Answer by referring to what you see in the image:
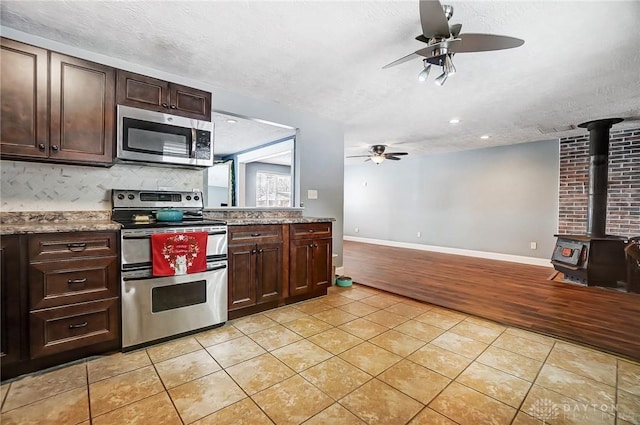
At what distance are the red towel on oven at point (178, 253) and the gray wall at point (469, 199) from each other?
235 inches

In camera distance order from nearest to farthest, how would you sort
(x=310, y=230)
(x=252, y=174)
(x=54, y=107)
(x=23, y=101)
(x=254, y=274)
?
1. (x=23, y=101)
2. (x=54, y=107)
3. (x=254, y=274)
4. (x=310, y=230)
5. (x=252, y=174)

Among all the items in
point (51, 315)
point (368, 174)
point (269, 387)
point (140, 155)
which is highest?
point (368, 174)

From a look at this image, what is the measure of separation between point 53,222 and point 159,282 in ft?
3.21

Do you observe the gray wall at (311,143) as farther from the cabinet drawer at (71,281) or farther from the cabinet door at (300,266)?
the cabinet drawer at (71,281)

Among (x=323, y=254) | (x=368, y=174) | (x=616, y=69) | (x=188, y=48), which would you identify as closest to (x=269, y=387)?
(x=323, y=254)

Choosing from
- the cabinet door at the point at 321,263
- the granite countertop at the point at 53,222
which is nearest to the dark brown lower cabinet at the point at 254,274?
the cabinet door at the point at 321,263

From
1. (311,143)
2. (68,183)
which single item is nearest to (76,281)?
(68,183)

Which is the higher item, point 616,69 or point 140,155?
point 616,69

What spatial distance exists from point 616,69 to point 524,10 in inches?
63.4

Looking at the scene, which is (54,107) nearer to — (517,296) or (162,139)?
(162,139)

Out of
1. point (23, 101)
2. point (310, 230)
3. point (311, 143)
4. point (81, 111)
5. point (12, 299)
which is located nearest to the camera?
point (12, 299)

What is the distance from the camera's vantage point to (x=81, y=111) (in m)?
2.20

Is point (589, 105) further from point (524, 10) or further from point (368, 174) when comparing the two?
point (368, 174)

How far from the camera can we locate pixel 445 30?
6.05 ft
